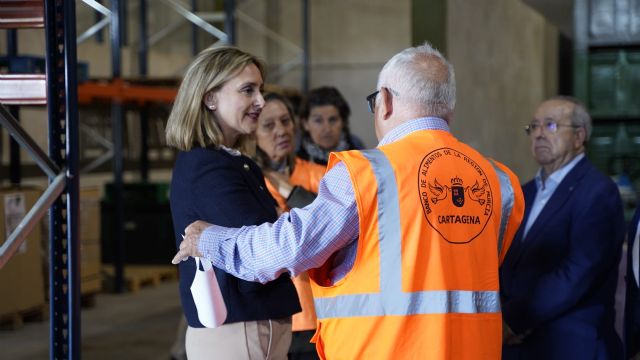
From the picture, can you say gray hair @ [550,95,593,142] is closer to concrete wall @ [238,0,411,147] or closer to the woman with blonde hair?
the woman with blonde hair

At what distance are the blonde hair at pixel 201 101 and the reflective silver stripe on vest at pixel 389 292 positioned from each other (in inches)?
31.1

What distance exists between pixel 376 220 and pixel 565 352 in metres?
1.69

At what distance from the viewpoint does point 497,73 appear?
5703 mm

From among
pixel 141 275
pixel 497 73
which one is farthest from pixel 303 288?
pixel 141 275

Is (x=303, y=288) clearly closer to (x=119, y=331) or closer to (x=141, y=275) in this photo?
(x=119, y=331)

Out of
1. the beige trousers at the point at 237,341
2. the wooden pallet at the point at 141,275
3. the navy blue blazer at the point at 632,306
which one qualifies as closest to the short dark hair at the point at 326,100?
the navy blue blazer at the point at 632,306

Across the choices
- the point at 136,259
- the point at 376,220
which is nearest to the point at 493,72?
the point at 376,220

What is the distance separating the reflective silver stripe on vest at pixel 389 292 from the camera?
2174mm

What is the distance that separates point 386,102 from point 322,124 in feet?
8.78

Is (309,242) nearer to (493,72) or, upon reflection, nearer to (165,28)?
(493,72)

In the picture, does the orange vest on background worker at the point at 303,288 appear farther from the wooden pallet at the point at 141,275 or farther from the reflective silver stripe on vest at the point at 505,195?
the wooden pallet at the point at 141,275

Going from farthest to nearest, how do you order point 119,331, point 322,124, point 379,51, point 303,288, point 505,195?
point 379,51
point 119,331
point 322,124
point 303,288
point 505,195

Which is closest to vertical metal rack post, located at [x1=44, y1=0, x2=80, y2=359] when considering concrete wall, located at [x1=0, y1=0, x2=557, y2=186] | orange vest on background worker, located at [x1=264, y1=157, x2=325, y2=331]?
orange vest on background worker, located at [x1=264, y1=157, x2=325, y2=331]

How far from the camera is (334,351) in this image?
229 centimetres
